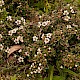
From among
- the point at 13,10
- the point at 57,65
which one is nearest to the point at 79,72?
the point at 57,65

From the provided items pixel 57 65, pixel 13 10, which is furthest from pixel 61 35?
pixel 13 10

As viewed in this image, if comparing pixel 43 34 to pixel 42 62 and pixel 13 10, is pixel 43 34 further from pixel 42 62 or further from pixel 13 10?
pixel 13 10

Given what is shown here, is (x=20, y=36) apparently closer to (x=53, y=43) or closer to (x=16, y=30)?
(x=16, y=30)

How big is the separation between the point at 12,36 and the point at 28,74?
523 millimetres

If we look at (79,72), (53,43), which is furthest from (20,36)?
(79,72)

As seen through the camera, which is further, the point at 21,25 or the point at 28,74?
the point at 21,25

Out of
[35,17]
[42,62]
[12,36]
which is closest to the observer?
[42,62]

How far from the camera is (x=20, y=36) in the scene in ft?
12.0

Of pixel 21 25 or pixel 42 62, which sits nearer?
pixel 42 62

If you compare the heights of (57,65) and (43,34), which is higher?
(43,34)

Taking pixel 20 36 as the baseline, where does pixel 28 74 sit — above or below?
below

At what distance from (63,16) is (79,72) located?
28.8 inches

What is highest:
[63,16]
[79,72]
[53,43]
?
[63,16]

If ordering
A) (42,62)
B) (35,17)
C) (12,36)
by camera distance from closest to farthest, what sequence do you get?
(42,62)
(12,36)
(35,17)
